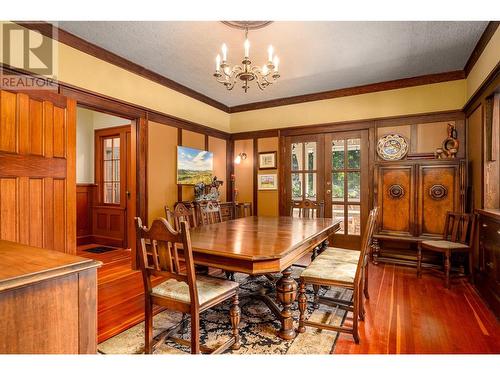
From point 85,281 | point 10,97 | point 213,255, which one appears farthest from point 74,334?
point 10,97

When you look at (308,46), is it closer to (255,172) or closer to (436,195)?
(436,195)

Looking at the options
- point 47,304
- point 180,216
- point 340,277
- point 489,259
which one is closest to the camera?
point 47,304

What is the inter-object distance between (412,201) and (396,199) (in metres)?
0.20

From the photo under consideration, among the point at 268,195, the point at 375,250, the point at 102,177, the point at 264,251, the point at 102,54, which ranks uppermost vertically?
the point at 102,54

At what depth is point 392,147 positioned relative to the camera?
4219 millimetres

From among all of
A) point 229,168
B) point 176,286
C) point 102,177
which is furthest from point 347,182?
point 102,177

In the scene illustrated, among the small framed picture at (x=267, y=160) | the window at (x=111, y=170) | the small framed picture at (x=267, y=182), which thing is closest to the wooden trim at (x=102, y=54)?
the small framed picture at (x=267, y=160)

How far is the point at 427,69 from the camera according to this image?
A: 148 inches

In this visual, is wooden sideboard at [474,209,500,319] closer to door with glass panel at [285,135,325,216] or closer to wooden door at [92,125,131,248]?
door with glass panel at [285,135,325,216]

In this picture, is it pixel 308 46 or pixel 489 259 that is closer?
pixel 489 259

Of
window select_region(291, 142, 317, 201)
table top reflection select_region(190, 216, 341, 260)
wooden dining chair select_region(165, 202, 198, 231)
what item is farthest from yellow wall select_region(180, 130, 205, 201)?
table top reflection select_region(190, 216, 341, 260)

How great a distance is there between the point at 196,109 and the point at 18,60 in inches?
101

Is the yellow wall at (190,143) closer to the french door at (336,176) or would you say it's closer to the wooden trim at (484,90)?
the french door at (336,176)

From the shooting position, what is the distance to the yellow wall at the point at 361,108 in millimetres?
3916
